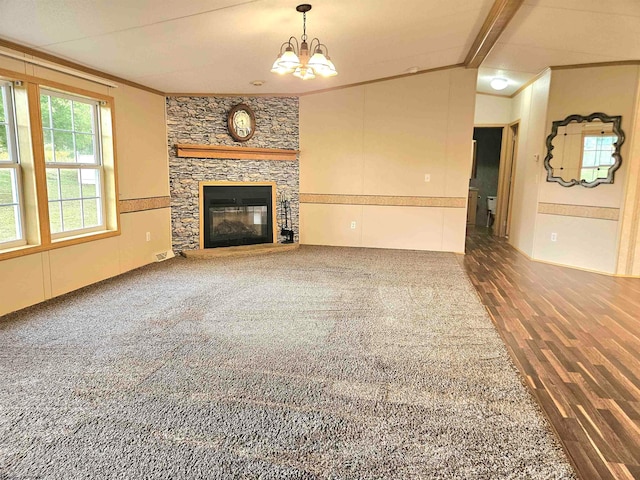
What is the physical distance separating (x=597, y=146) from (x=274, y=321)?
15.3ft

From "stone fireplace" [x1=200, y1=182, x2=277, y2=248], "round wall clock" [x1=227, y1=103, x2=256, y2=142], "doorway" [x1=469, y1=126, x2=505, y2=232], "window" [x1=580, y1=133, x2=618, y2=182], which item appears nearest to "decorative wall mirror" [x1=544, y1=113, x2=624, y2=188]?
"window" [x1=580, y1=133, x2=618, y2=182]

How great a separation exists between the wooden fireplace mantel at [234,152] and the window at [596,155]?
13.0ft

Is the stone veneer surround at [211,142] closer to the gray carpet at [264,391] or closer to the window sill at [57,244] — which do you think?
the window sill at [57,244]

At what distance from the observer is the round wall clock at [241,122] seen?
6.03 metres

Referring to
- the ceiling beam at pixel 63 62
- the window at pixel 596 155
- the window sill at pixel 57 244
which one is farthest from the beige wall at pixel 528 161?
the window sill at pixel 57 244

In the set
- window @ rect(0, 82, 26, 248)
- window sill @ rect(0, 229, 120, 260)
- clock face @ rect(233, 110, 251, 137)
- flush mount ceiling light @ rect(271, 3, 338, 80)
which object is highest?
flush mount ceiling light @ rect(271, 3, 338, 80)

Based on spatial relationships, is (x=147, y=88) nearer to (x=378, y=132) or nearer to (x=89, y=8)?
(x=89, y=8)

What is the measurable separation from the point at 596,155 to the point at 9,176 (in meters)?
6.43

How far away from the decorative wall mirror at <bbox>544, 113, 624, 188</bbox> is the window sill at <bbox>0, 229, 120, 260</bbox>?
5685 millimetres

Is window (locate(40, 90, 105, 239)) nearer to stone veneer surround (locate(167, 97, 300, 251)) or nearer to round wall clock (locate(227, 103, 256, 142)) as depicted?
Answer: stone veneer surround (locate(167, 97, 300, 251))

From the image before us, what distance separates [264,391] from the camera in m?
2.28

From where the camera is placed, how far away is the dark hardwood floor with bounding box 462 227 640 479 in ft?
6.40

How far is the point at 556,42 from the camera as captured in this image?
4.62 meters

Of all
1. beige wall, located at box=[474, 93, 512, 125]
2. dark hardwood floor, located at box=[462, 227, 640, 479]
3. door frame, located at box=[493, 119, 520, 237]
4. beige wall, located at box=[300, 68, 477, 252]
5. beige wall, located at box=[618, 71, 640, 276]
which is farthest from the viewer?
beige wall, located at box=[474, 93, 512, 125]
